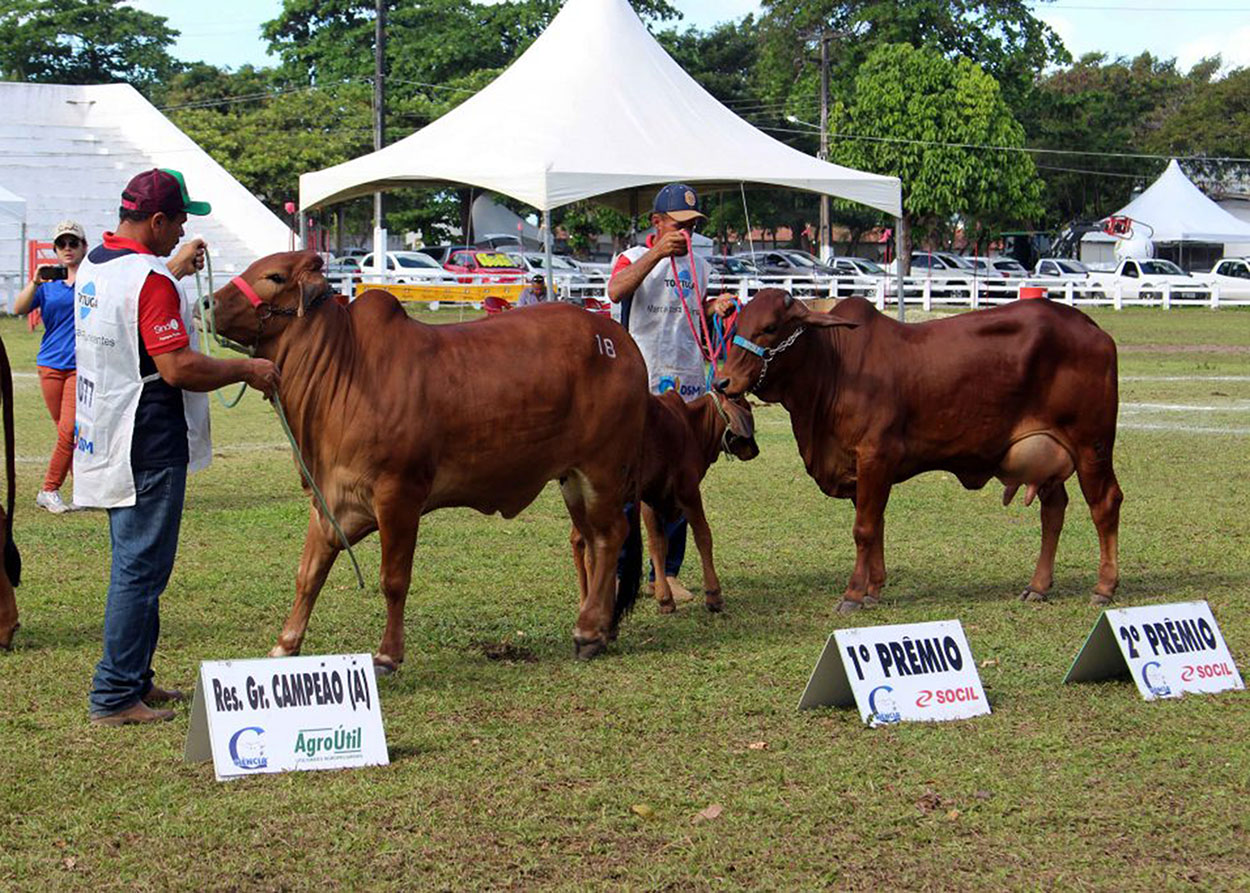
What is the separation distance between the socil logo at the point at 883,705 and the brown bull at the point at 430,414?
5.35ft

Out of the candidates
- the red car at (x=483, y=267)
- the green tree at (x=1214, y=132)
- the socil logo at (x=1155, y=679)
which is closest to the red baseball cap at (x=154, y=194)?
the socil logo at (x=1155, y=679)

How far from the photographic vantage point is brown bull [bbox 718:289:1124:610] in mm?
8461

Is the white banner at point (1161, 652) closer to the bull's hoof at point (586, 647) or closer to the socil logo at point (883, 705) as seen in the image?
the socil logo at point (883, 705)

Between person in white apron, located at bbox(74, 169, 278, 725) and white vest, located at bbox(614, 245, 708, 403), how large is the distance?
9.25 feet

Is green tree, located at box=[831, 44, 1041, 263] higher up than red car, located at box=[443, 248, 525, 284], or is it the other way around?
green tree, located at box=[831, 44, 1041, 263]

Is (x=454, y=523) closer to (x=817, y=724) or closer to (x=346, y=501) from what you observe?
(x=346, y=501)

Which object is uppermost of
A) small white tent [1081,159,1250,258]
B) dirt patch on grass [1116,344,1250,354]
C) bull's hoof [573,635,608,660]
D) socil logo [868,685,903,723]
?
small white tent [1081,159,1250,258]

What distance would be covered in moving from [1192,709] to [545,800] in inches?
111

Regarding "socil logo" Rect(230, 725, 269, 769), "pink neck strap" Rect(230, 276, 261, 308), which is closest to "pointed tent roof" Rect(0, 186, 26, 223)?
"pink neck strap" Rect(230, 276, 261, 308)

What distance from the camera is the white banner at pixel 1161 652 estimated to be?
6.60 m

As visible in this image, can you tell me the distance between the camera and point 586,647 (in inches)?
291

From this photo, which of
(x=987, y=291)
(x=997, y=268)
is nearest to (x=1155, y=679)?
(x=987, y=291)

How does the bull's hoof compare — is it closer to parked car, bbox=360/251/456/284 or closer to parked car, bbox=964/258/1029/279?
parked car, bbox=360/251/456/284

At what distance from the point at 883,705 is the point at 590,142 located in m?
15.3
